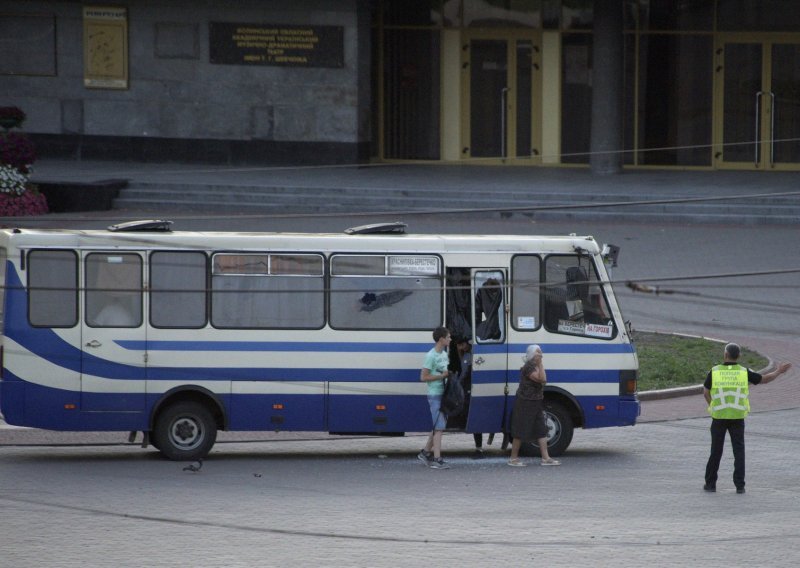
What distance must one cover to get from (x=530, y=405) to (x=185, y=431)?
3892 mm

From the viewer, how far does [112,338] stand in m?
15.9

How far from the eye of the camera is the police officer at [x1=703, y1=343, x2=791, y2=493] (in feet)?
47.3

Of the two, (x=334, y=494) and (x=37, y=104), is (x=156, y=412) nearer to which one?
(x=334, y=494)

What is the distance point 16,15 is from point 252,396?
2225 centimetres

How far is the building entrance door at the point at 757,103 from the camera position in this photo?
113 feet

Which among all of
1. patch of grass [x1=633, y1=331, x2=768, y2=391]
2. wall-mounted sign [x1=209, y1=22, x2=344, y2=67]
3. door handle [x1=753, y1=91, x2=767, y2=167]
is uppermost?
wall-mounted sign [x1=209, y1=22, x2=344, y2=67]

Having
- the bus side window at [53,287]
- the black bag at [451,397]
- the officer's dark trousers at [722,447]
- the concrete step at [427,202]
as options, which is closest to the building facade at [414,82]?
the concrete step at [427,202]

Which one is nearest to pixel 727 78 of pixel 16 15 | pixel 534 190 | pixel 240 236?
pixel 534 190

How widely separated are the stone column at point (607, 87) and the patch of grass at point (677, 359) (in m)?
11.4

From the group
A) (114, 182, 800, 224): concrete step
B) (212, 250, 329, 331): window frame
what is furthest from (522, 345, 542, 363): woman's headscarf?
(114, 182, 800, 224): concrete step

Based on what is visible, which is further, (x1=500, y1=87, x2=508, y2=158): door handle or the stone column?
(x1=500, y1=87, x2=508, y2=158): door handle

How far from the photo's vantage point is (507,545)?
40.2 ft

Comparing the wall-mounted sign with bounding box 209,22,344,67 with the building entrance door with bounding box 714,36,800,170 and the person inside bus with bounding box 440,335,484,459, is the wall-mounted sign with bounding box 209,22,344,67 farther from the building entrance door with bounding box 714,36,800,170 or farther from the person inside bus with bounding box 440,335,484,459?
the person inside bus with bounding box 440,335,484,459

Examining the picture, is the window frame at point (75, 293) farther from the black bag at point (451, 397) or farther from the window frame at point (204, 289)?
the black bag at point (451, 397)
